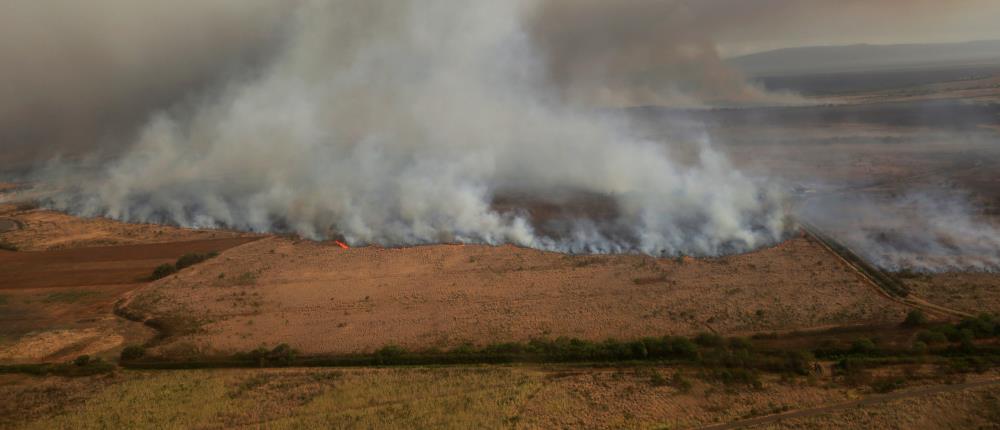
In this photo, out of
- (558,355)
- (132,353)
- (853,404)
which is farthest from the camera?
(132,353)

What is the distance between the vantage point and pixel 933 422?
1587cm

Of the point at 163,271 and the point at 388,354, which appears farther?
the point at 163,271

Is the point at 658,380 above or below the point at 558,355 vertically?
below

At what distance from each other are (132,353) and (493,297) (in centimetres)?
1530

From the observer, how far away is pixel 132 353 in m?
21.6

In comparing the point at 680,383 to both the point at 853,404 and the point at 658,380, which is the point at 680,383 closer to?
the point at 658,380

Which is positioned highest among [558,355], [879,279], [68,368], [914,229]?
[914,229]

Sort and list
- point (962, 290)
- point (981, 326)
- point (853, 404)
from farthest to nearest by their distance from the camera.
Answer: point (962, 290) < point (981, 326) < point (853, 404)

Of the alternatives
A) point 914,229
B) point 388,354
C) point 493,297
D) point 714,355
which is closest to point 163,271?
point 388,354

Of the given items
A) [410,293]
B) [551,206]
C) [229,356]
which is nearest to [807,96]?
[551,206]

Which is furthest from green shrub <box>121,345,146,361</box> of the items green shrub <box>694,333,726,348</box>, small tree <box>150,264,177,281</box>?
green shrub <box>694,333,726,348</box>

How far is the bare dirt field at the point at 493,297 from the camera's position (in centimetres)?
2197

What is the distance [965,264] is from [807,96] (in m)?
108

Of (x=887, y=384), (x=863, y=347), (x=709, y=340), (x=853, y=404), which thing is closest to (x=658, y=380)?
(x=709, y=340)
